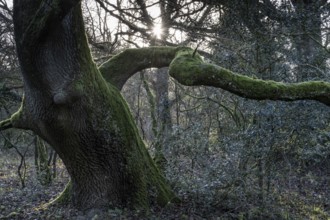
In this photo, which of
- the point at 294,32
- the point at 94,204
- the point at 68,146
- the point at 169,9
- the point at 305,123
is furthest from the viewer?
the point at 169,9

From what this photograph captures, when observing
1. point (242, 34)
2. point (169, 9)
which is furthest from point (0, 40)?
point (242, 34)

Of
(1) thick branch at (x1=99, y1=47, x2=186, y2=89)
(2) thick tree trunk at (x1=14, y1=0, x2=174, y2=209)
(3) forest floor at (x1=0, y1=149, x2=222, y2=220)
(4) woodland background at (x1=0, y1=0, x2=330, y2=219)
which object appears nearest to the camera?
(2) thick tree trunk at (x1=14, y1=0, x2=174, y2=209)

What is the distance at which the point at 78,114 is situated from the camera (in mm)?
5848

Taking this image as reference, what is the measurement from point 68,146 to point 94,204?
122 centimetres

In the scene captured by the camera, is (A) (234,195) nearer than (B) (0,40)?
Yes

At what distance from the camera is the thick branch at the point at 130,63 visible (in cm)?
746

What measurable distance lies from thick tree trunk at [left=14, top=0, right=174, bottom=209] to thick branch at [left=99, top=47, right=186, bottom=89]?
1.56 ft

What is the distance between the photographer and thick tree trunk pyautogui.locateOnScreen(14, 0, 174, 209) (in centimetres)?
493

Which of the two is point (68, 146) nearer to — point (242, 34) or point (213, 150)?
point (213, 150)

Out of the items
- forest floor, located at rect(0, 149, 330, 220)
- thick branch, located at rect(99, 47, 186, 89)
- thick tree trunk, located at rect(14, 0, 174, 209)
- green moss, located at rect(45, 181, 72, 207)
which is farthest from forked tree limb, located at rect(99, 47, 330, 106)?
green moss, located at rect(45, 181, 72, 207)

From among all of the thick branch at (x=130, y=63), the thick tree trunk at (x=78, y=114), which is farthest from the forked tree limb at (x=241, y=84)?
the thick branch at (x=130, y=63)

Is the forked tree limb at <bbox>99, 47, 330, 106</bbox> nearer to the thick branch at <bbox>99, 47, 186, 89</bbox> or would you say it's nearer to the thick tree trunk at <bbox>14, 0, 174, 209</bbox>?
the thick tree trunk at <bbox>14, 0, 174, 209</bbox>

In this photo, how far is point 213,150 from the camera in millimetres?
7391

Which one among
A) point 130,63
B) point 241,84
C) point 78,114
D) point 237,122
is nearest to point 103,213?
point 78,114
